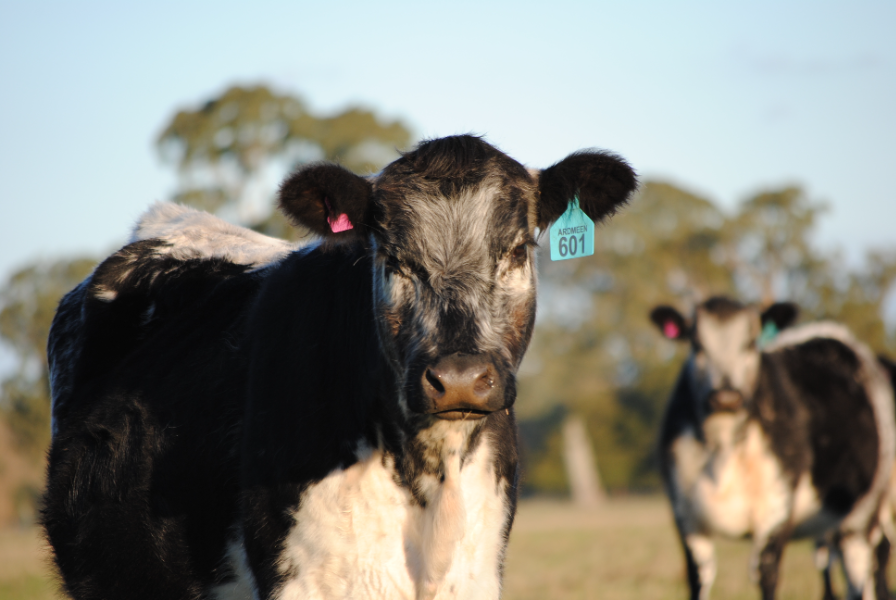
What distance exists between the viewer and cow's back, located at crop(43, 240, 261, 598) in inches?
137

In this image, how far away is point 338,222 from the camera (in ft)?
10.9

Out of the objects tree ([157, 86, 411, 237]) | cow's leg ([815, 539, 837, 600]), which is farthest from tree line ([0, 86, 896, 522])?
cow's leg ([815, 539, 837, 600])

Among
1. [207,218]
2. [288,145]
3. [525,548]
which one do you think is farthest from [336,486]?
[288,145]

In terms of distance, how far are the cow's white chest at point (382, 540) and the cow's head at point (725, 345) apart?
17.0ft

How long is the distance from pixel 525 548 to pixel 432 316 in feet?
40.3

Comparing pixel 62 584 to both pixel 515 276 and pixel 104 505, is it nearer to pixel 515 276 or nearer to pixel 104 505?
pixel 104 505

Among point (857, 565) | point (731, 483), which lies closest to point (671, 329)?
point (731, 483)

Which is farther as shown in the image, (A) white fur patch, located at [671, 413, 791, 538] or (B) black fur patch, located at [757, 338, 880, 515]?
(B) black fur patch, located at [757, 338, 880, 515]

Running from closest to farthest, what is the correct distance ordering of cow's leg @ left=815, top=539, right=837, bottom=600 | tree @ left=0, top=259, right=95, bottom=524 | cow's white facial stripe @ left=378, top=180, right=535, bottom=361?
cow's white facial stripe @ left=378, top=180, right=535, bottom=361 < cow's leg @ left=815, top=539, right=837, bottom=600 < tree @ left=0, top=259, right=95, bottom=524

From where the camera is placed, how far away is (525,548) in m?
14.5

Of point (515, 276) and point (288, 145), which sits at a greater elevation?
point (288, 145)

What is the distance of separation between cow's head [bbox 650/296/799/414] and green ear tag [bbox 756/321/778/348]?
1 cm

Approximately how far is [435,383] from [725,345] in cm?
617

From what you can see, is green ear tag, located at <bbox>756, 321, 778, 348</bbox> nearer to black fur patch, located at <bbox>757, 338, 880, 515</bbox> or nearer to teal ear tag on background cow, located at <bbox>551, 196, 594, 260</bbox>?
black fur patch, located at <bbox>757, 338, 880, 515</bbox>
